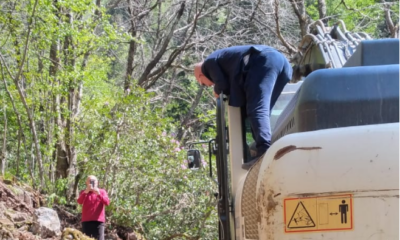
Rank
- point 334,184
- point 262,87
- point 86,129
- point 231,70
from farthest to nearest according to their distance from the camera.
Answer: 1. point 86,129
2. point 231,70
3. point 262,87
4. point 334,184

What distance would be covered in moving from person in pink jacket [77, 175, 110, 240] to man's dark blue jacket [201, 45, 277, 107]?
17.8 feet

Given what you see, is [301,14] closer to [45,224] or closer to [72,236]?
[72,236]

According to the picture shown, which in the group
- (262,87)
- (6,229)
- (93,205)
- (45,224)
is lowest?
(45,224)

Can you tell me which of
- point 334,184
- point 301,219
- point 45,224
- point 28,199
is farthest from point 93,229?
point 334,184

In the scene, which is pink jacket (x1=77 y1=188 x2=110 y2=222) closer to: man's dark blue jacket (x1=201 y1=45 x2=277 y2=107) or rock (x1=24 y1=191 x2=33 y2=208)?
rock (x1=24 y1=191 x2=33 y2=208)

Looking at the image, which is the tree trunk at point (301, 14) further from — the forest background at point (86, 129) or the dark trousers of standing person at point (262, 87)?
the dark trousers of standing person at point (262, 87)

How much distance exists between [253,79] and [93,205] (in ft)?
19.9

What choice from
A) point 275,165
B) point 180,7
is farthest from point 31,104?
point 275,165

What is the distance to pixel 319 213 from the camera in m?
2.56

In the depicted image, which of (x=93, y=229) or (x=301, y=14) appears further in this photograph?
(x=301, y=14)

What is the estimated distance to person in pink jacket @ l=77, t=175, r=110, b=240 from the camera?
9.39 metres

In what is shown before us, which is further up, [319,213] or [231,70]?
[231,70]

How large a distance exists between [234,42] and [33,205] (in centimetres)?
857

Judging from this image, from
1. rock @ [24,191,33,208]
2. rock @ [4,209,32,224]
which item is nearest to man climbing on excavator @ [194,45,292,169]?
rock @ [4,209,32,224]
